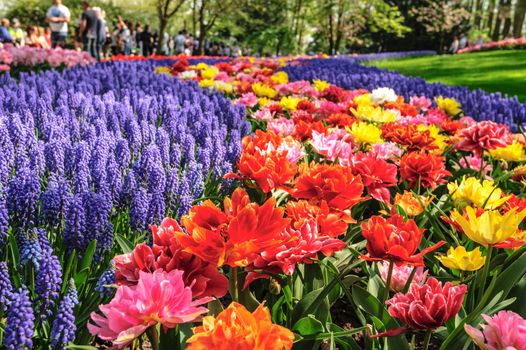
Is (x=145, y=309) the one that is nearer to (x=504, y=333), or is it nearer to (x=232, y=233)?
(x=232, y=233)

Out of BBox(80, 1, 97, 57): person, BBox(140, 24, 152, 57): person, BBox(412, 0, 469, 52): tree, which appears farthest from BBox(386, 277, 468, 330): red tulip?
BBox(412, 0, 469, 52): tree

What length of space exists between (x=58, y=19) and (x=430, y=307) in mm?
12607

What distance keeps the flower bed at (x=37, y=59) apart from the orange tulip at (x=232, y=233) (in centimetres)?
900

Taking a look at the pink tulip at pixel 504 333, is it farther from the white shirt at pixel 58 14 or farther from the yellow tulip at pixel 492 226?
the white shirt at pixel 58 14

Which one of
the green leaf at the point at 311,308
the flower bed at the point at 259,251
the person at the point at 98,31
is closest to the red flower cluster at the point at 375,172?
the flower bed at the point at 259,251

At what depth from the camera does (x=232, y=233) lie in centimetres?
113

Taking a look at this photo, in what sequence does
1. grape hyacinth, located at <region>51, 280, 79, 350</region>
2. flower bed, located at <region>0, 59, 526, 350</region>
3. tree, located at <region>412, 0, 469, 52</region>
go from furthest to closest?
1. tree, located at <region>412, 0, 469, 52</region>
2. grape hyacinth, located at <region>51, 280, 79, 350</region>
3. flower bed, located at <region>0, 59, 526, 350</region>

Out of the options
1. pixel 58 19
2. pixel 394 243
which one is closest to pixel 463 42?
pixel 58 19

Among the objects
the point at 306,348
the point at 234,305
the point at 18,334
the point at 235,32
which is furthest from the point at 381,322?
the point at 235,32

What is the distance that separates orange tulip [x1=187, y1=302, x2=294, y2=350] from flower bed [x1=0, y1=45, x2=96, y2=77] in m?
9.32

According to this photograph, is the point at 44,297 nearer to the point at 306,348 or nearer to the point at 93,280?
the point at 93,280

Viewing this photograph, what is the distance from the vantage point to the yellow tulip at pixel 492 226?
1.25m

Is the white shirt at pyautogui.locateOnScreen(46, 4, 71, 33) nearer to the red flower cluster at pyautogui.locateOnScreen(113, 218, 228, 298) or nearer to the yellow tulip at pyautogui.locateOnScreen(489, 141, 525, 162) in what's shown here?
the yellow tulip at pyautogui.locateOnScreen(489, 141, 525, 162)

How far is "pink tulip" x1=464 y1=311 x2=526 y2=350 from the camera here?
0.97 metres
